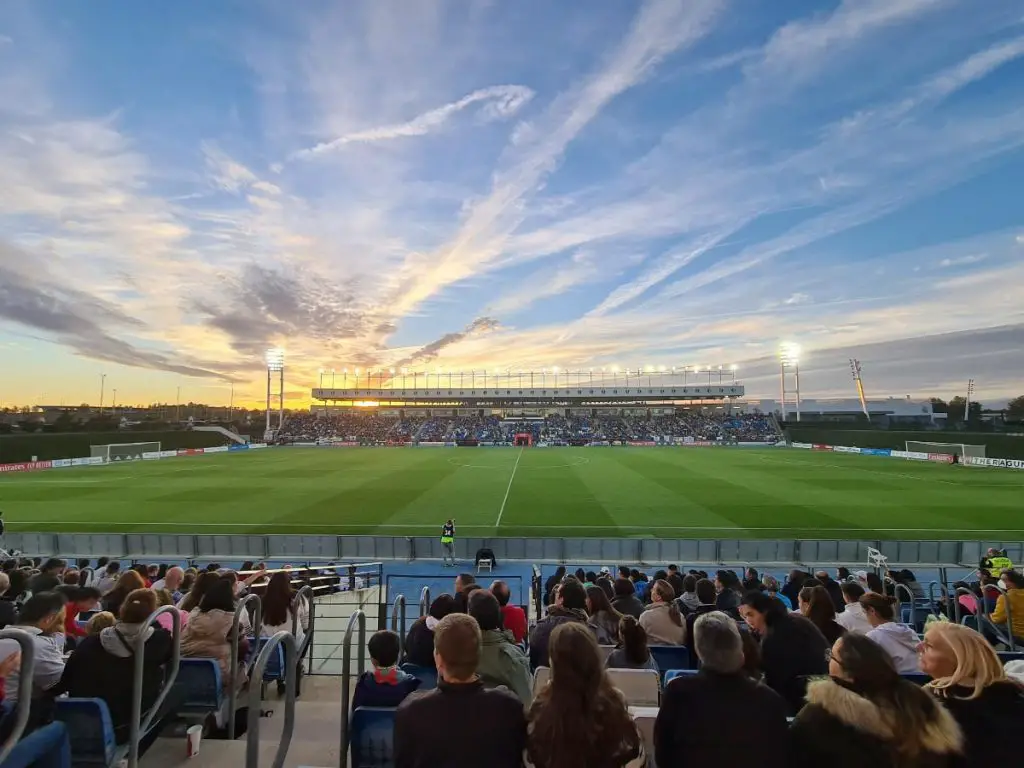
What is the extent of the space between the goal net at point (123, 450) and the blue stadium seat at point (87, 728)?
6596 centimetres

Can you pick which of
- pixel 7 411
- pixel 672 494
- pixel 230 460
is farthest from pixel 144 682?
pixel 7 411

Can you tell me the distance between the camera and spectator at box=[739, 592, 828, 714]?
15.4ft

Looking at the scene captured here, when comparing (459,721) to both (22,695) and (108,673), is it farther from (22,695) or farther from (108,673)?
(108,673)

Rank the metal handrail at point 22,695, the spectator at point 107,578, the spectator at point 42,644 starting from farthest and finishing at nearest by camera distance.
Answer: the spectator at point 107,578 → the spectator at point 42,644 → the metal handrail at point 22,695

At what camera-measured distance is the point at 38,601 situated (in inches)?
172

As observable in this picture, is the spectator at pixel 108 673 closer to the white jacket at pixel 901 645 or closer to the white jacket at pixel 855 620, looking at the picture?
the white jacket at pixel 901 645

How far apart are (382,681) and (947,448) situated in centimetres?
6728

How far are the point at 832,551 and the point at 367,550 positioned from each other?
592 inches

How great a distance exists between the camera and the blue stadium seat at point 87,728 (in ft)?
12.0

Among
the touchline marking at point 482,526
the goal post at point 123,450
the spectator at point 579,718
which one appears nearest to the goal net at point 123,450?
the goal post at point 123,450

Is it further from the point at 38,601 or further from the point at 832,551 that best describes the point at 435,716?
the point at 832,551

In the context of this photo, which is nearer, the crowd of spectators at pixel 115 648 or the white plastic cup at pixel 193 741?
the crowd of spectators at pixel 115 648

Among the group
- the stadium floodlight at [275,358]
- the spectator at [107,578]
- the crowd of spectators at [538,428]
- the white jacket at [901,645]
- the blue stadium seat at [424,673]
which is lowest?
the spectator at [107,578]

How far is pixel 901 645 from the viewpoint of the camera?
17.4 ft
